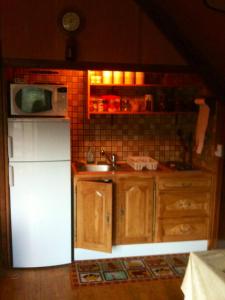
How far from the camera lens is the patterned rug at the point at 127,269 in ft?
10.4

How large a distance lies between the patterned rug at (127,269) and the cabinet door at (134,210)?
21 cm

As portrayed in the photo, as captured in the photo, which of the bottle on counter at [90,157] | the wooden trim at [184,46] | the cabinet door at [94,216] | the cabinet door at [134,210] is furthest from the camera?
the bottle on counter at [90,157]

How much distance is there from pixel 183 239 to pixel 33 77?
7.40 feet

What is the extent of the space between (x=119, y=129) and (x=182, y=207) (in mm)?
1075

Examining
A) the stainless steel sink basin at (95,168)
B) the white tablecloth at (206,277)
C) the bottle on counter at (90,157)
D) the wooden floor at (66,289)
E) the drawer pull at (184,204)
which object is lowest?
the wooden floor at (66,289)

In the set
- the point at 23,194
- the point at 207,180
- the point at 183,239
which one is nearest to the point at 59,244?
the point at 23,194

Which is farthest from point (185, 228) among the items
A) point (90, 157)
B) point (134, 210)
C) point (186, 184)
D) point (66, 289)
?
point (66, 289)

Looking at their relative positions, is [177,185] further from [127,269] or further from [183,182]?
[127,269]

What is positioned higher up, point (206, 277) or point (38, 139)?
point (38, 139)

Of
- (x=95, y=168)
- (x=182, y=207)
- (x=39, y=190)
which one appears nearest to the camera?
(x=39, y=190)

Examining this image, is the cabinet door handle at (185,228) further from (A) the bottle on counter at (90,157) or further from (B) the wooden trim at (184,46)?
(B) the wooden trim at (184,46)

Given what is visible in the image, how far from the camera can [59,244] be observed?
337 centimetres

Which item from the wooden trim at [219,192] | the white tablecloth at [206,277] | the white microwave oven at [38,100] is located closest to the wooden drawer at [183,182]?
the wooden trim at [219,192]

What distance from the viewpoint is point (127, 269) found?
132 inches
